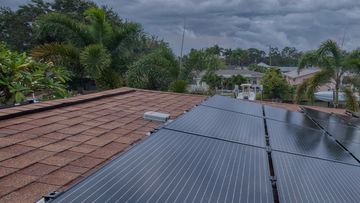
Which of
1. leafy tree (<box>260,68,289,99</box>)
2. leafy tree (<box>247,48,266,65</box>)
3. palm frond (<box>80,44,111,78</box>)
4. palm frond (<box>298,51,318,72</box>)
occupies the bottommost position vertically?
leafy tree (<box>260,68,289,99</box>)

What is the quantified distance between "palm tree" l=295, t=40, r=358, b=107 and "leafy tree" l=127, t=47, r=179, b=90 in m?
9.18

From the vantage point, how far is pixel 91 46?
1490cm

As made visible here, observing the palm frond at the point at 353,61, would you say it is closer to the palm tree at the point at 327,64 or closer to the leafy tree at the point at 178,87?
the palm tree at the point at 327,64

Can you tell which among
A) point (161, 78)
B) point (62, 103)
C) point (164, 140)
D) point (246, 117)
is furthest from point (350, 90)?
point (164, 140)

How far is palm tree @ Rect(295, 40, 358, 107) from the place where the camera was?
21031mm

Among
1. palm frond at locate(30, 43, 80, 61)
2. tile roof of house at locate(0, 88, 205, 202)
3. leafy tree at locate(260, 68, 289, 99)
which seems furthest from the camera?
leafy tree at locate(260, 68, 289, 99)

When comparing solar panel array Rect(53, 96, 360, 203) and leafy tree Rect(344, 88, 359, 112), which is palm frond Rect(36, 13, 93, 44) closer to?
solar panel array Rect(53, 96, 360, 203)

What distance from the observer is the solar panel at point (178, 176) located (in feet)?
6.75

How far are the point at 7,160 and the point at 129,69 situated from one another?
14.6m

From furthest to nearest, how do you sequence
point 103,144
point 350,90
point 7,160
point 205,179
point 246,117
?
point 350,90 < point 246,117 < point 103,144 < point 7,160 < point 205,179

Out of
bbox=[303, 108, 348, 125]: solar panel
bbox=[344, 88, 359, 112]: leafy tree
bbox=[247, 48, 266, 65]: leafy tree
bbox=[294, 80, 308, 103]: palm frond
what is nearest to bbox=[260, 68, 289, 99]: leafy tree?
bbox=[294, 80, 308, 103]: palm frond

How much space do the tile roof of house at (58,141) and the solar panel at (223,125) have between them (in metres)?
0.67

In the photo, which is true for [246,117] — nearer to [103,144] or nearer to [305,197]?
[103,144]

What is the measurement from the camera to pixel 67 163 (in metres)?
3.35
